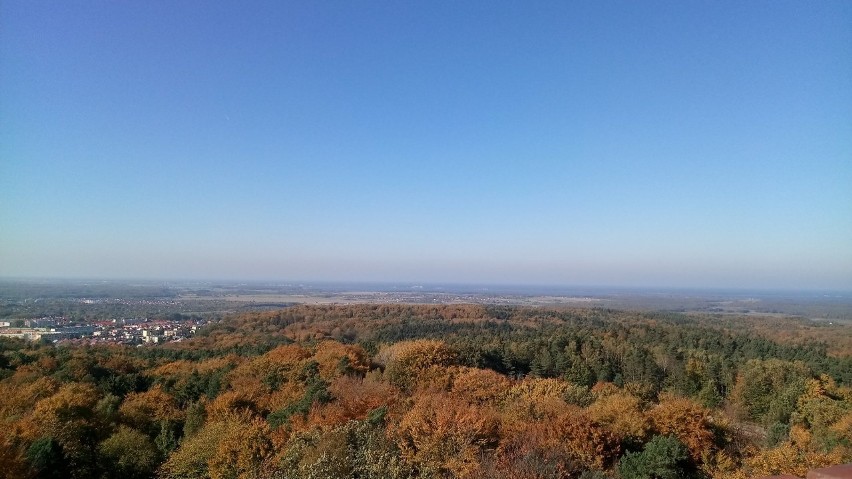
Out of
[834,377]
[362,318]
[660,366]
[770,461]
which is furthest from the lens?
[362,318]

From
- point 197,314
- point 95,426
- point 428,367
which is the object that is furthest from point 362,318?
point 95,426

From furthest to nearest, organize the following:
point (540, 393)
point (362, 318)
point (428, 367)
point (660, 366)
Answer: point (362, 318), point (660, 366), point (428, 367), point (540, 393)

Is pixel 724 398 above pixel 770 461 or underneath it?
underneath

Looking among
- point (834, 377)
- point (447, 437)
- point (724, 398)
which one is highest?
point (447, 437)

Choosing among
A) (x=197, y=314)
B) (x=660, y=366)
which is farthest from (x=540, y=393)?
(x=197, y=314)

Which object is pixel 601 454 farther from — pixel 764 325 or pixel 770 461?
pixel 764 325

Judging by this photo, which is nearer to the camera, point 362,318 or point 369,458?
point 369,458
